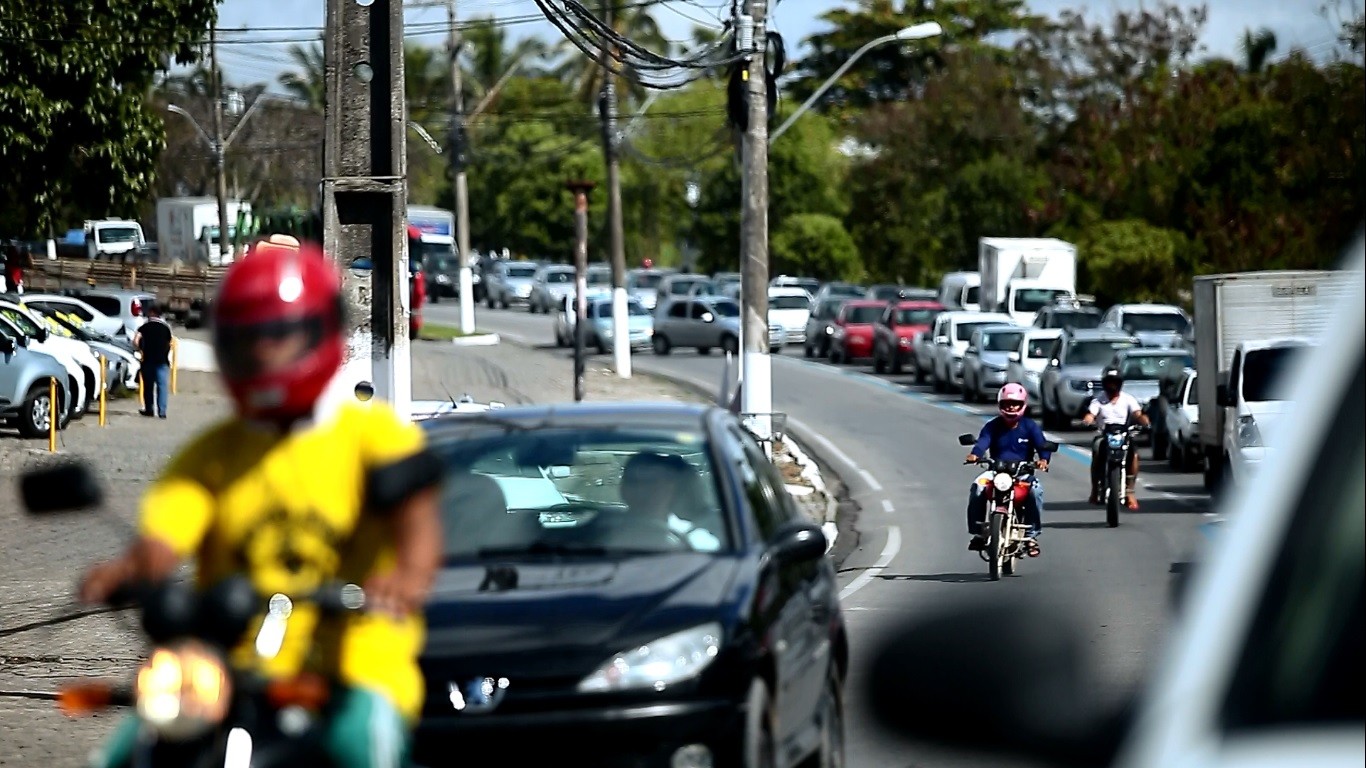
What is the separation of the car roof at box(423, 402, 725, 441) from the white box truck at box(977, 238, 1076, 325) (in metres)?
45.2

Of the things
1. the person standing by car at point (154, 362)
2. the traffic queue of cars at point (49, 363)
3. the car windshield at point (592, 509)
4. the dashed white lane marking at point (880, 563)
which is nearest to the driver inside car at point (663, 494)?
the car windshield at point (592, 509)

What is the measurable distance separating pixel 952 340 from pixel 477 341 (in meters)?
15.6

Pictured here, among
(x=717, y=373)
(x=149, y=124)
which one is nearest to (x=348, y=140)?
(x=149, y=124)

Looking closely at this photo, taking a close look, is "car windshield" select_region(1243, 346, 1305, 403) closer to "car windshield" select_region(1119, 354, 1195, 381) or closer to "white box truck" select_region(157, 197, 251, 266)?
"car windshield" select_region(1119, 354, 1195, 381)

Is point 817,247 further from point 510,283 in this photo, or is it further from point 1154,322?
point 1154,322

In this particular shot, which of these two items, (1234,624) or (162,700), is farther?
(162,700)

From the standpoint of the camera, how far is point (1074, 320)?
46.2 m

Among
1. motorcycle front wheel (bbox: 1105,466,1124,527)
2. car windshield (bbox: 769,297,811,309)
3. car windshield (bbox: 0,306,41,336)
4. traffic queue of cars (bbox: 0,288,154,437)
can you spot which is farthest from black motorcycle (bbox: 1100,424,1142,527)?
car windshield (bbox: 769,297,811,309)

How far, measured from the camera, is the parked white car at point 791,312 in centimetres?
6128

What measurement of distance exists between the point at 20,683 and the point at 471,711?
565cm

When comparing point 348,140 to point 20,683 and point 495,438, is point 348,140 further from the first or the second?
point 495,438

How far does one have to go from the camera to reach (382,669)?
3922 mm

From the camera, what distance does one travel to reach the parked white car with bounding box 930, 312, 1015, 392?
44.0 m

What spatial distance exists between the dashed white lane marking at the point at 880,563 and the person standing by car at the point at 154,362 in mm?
15578
